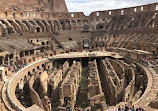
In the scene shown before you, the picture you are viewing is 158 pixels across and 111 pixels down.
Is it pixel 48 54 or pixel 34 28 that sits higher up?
pixel 34 28

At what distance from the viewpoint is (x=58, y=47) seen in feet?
154

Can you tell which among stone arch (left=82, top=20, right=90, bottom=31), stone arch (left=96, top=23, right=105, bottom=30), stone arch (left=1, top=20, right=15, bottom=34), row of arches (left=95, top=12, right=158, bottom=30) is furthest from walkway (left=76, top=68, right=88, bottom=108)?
stone arch (left=82, top=20, right=90, bottom=31)

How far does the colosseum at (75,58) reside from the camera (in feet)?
63.1

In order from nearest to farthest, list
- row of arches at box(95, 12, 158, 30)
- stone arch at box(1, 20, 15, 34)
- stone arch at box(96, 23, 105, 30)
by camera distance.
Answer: stone arch at box(1, 20, 15, 34) → row of arches at box(95, 12, 158, 30) → stone arch at box(96, 23, 105, 30)

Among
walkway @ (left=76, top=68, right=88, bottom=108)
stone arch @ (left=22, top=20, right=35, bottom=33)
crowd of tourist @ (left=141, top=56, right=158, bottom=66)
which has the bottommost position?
walkway @ (left=76, top=68, right=88, bottom=108)

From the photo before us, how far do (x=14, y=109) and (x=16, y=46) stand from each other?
23.0 meters

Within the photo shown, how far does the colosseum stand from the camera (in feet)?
63.1

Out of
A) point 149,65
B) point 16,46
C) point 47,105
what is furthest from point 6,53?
point 149,65

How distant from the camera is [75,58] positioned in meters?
40.4

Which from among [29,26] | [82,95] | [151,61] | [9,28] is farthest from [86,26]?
[82,95]

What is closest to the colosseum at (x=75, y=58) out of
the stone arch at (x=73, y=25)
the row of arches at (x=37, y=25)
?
the row of arches at (x=37, y=25)

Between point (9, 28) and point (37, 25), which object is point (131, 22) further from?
point (9, 28)

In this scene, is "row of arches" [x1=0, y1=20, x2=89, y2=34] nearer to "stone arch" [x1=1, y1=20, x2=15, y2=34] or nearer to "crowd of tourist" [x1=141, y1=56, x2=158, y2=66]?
"stone arch" [x1=1, y1=20, x2=15, y2=34]

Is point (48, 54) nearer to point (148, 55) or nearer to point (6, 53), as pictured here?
point (6, 53)
